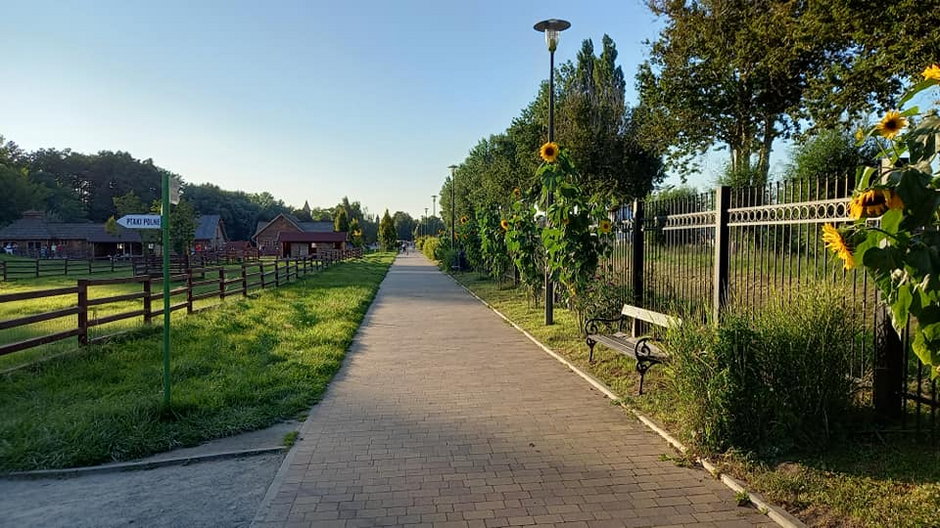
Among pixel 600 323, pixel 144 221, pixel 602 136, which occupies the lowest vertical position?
pixel 600 323

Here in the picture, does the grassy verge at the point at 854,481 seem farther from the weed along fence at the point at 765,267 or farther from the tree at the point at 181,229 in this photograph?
the tree at the point at 181,229

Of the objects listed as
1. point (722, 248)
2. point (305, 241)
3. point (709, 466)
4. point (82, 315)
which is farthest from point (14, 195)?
point (709, 466)

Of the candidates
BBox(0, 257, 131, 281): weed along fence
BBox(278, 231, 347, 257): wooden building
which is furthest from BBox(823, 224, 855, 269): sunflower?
BBox(278, 231, 347, 257): wooden building

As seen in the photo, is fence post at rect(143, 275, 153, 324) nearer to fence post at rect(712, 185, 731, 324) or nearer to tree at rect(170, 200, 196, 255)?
fence post at rect(712, 185, 731, 324)

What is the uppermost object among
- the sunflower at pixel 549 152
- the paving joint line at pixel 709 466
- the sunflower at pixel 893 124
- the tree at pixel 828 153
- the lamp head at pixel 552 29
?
the lamp head at pixel 552 29

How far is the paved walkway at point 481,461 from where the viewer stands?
148 inches

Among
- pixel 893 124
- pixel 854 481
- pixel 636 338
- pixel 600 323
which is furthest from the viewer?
pixel 600 323

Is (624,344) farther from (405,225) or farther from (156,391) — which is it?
(405,225)

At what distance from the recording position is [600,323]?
397 inches

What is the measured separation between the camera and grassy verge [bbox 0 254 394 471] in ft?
16.5

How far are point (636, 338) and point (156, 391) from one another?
624cm

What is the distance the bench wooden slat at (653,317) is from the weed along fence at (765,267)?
0.77 feet

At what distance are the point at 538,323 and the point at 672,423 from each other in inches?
269

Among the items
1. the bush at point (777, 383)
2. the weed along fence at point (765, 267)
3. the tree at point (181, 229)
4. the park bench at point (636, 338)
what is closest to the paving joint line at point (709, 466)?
the bush at point (777, 383)
